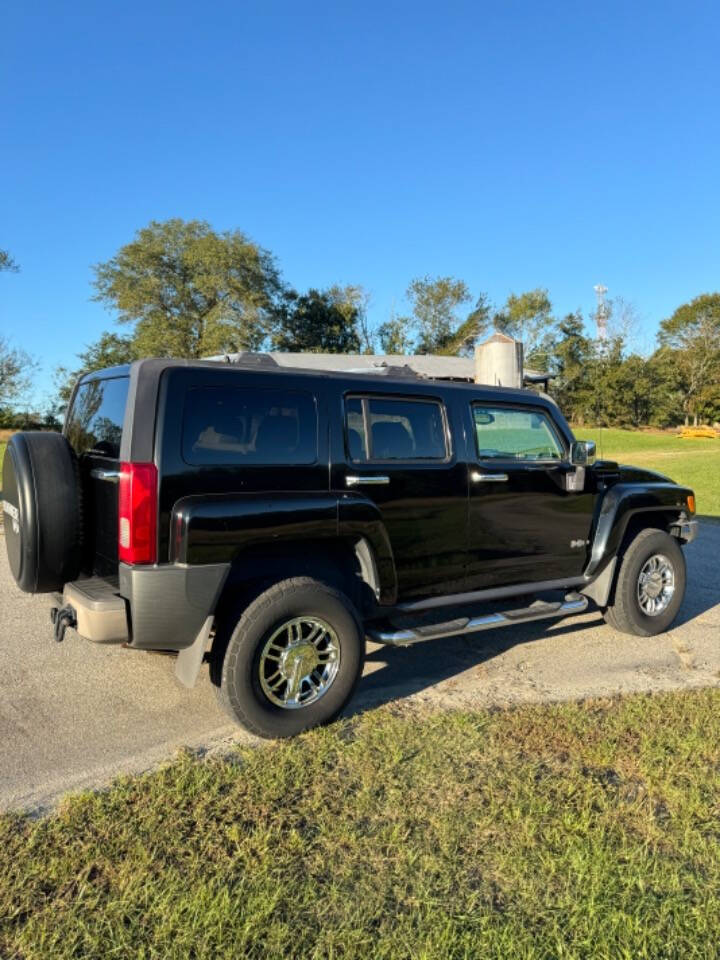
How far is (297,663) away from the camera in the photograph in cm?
359

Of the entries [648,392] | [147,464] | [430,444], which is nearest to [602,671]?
[430,444]

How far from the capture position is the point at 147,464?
10.7ft

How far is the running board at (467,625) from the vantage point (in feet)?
13.1

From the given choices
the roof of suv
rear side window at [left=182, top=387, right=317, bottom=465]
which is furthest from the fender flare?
rear side window at [left=182, top=387, right=317, bottom=465]

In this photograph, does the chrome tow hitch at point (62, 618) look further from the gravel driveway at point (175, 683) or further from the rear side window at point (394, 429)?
the rear side window at point (394, 429)

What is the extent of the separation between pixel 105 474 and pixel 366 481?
55.6 inches

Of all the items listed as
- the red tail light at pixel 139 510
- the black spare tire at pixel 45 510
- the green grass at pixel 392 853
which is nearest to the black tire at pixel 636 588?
the green grass at pixel 392 853

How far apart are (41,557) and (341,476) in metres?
1.66

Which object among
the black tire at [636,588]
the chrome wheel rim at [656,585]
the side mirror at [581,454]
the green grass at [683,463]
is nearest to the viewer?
the side mirror at [581,454]

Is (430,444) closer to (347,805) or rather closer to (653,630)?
(347,805)

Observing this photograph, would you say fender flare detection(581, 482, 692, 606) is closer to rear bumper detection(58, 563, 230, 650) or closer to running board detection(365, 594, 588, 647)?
running board detection(365, 594, 588, 647)

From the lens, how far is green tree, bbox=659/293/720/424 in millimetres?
64562

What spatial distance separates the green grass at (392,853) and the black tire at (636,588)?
1.78 m

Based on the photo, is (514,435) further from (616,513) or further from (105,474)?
(105,474)
